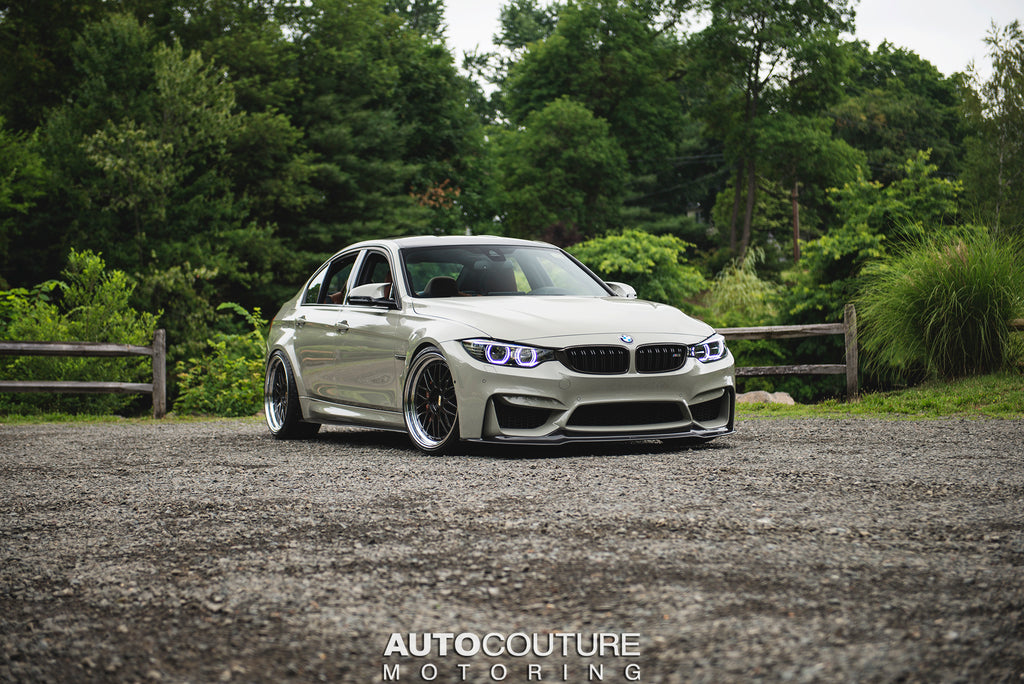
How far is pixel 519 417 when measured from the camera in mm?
7324

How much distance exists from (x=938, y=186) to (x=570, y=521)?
17.0 m

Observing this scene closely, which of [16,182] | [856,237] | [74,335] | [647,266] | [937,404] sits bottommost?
[937,404]

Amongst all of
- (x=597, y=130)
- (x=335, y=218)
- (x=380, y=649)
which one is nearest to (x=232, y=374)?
(x=380, y=649)

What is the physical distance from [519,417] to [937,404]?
249 inches

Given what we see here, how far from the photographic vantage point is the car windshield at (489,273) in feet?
28.4

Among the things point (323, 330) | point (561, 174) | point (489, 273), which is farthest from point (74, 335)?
point (561, 174)

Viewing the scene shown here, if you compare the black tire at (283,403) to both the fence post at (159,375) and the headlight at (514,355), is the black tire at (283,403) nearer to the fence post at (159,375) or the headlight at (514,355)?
the headlight at (514,355)

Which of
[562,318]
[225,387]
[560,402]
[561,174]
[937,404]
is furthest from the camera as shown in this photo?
[561,174]

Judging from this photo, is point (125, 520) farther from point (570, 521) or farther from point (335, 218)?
point (335, 218)

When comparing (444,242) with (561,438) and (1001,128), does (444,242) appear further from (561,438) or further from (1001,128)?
(1001,128)

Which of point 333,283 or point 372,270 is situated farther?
point 333,283

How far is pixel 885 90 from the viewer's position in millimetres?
63969

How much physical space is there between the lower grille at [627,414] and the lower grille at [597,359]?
0.24m

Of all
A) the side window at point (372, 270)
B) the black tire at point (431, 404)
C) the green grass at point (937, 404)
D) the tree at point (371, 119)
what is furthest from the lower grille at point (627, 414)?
the tree at point (371, 119)
